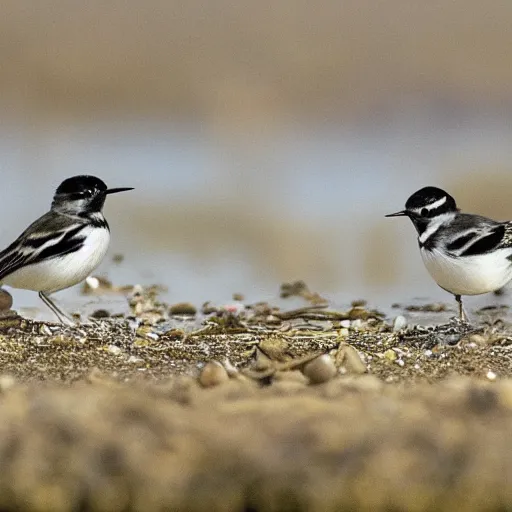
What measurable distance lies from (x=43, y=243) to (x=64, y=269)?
263 millimetres

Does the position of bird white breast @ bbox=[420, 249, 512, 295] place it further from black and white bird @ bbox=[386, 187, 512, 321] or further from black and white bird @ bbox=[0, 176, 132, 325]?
black and white bird @ bbox=[0, 176, 132, 325]

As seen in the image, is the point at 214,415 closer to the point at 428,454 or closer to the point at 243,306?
the point at 428,454

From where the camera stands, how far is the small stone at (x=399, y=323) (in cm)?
655

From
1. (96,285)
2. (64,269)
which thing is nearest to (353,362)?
(64,269)

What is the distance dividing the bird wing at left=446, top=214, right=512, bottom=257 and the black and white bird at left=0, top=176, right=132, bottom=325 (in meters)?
2.17

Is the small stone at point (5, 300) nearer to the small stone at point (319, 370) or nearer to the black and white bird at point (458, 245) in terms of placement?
the black and white bird at point (458, 245)

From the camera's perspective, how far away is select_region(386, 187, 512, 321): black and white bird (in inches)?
258

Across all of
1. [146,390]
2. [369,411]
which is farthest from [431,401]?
[146,390]

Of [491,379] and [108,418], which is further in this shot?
[491,379]

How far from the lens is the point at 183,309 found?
733cm

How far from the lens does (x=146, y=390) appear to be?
4.11 meters

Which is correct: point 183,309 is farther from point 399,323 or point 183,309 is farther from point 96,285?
point 399,323

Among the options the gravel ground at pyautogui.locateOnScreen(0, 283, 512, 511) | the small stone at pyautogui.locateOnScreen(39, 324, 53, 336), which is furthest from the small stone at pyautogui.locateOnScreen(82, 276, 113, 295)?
the gravel ground at pyautogui.locateOnScreen(0, 283, 512, 511)

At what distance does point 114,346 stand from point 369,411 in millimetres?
2707
